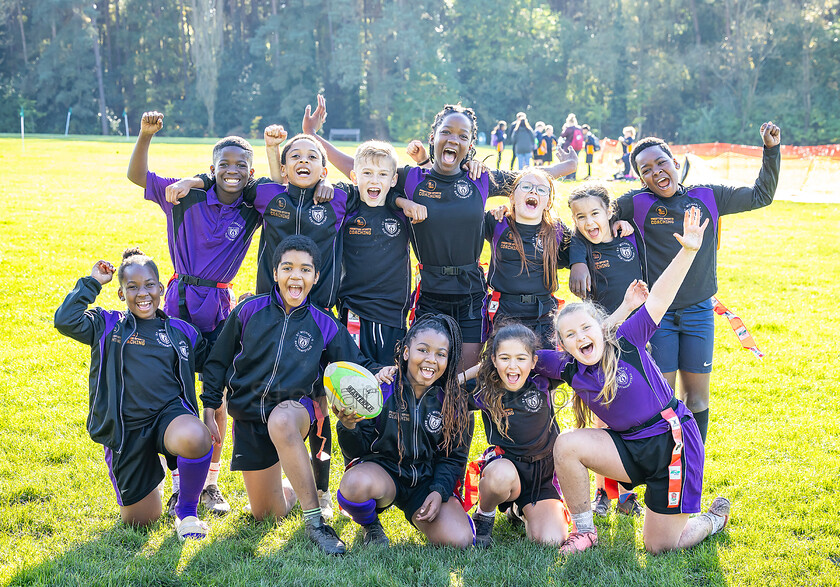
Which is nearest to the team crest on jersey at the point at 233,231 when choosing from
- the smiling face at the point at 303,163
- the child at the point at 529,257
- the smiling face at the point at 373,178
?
the smiling face at the point at 303,163

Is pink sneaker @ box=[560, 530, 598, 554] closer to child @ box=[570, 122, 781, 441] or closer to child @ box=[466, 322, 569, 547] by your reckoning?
child @ box=[466, 322, 569, 547]

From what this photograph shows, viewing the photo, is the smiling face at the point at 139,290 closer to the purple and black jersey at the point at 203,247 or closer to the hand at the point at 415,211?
the purple and black jersey at the point at 203,247

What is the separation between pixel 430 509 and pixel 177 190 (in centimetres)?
229

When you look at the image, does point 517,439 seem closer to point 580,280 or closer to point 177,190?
point 580,280

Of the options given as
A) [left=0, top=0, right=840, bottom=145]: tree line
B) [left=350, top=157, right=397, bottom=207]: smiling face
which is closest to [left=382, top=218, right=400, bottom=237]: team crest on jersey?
[left=350, top=157, right=397, bottom=207]: smiling face

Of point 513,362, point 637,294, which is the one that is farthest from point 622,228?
point 513,362

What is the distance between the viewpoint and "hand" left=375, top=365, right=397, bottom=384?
3.93 metres

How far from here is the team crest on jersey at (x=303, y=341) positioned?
3.97 meters

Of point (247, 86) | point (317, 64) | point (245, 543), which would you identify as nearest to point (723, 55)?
point (317, 64)

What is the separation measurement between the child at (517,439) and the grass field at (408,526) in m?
0.17

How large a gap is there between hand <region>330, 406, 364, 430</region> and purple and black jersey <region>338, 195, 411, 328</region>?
2.60ft

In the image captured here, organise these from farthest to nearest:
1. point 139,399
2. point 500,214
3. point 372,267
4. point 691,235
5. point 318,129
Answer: point 318,129 → point 500,214 → point 372,267 → point 139,399 → point 691,235

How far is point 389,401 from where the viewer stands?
3.96 metres

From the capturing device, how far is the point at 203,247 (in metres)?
4.49
